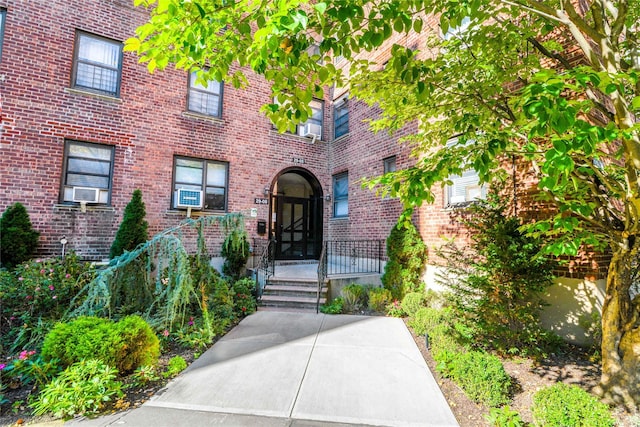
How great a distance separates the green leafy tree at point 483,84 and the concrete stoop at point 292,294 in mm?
4212

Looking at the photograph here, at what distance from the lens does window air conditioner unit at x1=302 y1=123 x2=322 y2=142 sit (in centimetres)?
1005

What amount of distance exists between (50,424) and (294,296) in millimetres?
4477

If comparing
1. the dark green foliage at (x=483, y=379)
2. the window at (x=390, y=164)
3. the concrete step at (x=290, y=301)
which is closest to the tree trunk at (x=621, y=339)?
the dark green foliage at (x=483, y=379)

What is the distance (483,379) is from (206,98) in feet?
30.5

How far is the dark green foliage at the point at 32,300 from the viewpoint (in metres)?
4.10

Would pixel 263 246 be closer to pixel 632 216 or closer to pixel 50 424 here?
pixel 50 424

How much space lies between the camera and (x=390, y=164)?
27.4 feet

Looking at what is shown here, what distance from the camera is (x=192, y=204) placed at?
7.85 metres

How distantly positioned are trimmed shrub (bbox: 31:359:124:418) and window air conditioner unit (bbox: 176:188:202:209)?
5.26 meters

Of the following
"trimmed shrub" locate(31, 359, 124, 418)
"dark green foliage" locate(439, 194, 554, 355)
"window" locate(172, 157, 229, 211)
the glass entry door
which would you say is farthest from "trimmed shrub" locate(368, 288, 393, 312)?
"window" locate(172, 157, 229, 211)

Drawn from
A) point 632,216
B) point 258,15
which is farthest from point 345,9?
point 632,216

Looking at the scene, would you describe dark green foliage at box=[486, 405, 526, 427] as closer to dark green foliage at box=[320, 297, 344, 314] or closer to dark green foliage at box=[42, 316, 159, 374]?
dark green foliage at box=[320, 297, 344, 314]

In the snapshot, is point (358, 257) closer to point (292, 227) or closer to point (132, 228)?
point (292, 227)

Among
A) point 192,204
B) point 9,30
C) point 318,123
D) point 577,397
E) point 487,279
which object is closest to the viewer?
point 577,397
